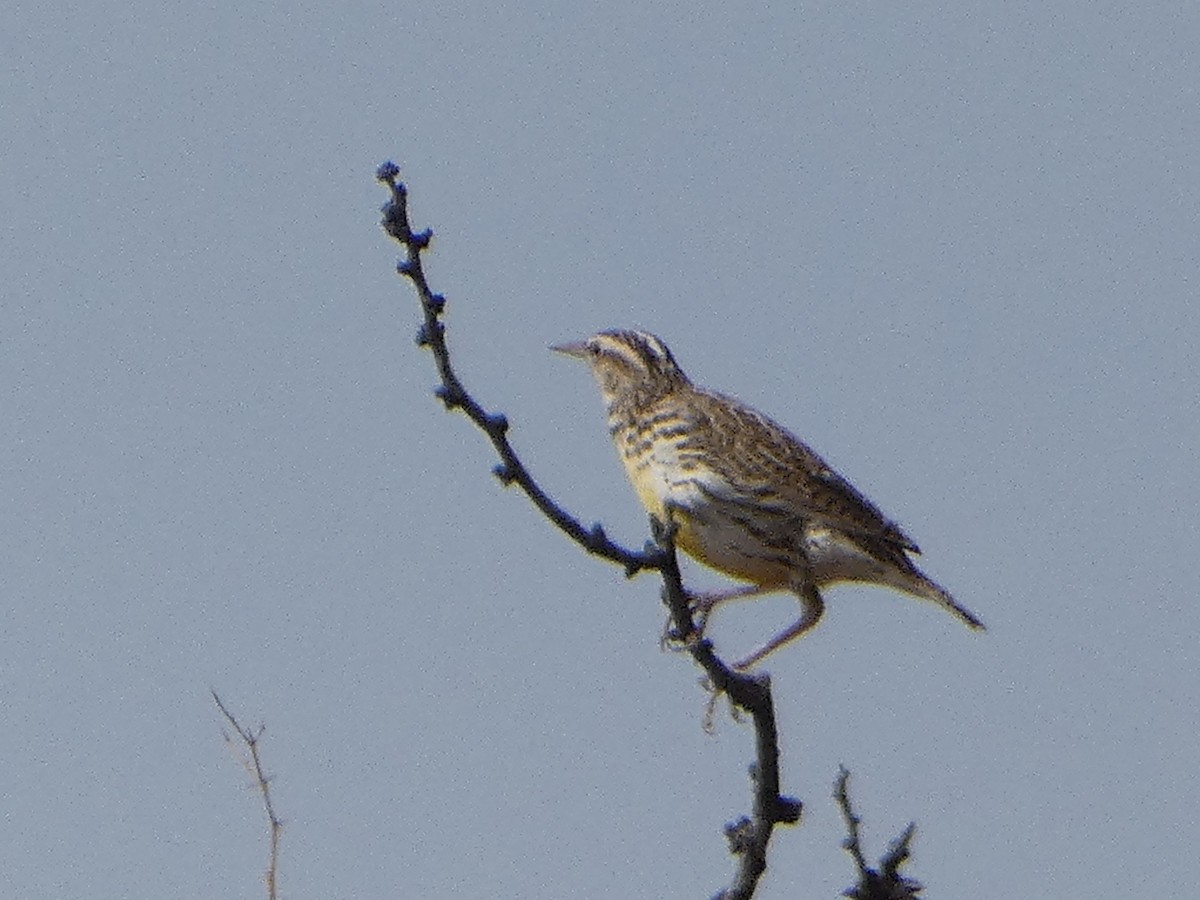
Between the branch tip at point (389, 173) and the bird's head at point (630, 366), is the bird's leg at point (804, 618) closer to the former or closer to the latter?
the bird's head at point (630, 366)

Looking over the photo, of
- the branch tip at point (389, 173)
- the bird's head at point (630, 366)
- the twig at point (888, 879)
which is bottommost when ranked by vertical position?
the twig at point (888, 879)

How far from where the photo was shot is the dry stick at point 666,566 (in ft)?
21.3

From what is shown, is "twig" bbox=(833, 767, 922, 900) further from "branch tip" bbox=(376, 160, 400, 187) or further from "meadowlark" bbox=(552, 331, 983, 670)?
"meadowlark" bbox=(552, 331, 983, 670)

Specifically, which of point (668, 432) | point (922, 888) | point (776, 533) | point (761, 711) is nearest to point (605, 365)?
point (668, 432)

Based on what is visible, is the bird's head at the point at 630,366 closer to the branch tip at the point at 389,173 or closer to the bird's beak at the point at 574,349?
the bird's beak at the point at 574,349

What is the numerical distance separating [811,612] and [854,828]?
6.40 metres

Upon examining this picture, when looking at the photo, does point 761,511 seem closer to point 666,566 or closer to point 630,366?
point 630,366

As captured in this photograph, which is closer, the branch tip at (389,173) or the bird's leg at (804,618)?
the branch tip at (389,173)

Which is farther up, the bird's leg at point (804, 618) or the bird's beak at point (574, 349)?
the bird's beak at point (574, 349)

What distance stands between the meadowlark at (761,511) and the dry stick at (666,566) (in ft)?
12.6

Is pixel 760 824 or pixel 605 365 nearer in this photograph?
pixel 760 824

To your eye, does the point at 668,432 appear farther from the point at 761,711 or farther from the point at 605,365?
the point at 761,711

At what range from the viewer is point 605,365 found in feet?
50.4

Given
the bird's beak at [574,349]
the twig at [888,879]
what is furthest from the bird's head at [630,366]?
the twig at [888,879]
